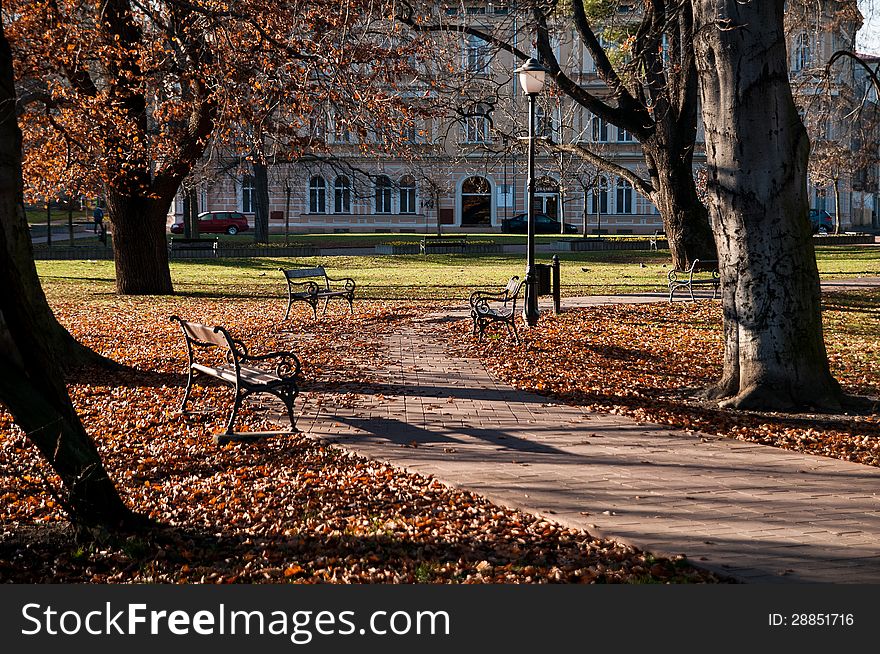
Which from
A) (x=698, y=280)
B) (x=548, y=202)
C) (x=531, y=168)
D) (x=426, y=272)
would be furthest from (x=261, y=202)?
(x=531, y=168)

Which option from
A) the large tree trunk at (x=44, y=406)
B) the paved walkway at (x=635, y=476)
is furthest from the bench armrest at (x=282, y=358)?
the large tree trunk at (x=44, y=406)

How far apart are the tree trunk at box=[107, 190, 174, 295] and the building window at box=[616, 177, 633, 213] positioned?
39.8m

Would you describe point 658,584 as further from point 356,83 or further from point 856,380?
point 356,83

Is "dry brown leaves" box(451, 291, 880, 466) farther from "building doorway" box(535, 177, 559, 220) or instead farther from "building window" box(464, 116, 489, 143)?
"building doorway" box(535, 177, 559, 220)

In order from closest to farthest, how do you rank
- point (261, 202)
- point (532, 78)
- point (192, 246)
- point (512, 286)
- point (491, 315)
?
1. point (491, 315)
2. point (512, 286)
3. point (532, 78)
4. point (192, 246)
5. point (261, 202)

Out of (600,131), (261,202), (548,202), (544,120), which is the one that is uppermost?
(600,131)

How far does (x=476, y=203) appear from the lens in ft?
199

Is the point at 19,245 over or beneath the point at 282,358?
over

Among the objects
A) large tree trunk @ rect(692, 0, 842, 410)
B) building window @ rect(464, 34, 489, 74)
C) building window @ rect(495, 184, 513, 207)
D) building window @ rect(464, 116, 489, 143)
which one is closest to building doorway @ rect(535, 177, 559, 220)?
building window @ rect(495, 184, 513, 207)

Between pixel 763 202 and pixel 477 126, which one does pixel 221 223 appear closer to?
pixel 477 126

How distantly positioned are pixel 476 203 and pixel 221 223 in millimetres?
14718

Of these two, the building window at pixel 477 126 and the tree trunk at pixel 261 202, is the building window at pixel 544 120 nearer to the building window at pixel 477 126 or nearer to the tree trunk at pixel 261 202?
the building window at pixel 477 126

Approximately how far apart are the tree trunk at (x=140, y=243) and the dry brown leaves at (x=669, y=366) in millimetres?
8169

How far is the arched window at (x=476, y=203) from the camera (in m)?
60.2
